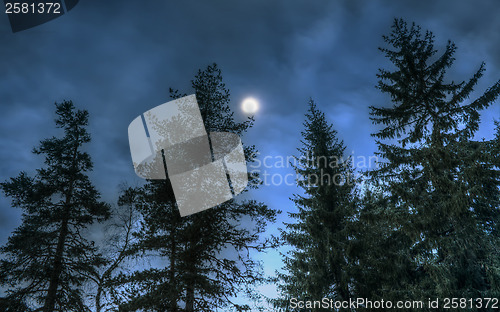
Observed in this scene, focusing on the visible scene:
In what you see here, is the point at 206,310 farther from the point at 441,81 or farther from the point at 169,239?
the point at 441,81

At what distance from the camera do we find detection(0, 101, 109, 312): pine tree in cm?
1202

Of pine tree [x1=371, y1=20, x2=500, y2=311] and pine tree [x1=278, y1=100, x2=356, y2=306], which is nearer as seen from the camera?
pine tree [x1=371, y1=20, x2=500, y2=311]

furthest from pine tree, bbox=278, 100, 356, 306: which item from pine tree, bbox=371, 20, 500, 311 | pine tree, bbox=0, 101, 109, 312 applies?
pine tree, bbox=0, 101, 109, 312

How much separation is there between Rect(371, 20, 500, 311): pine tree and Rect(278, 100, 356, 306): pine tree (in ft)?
10.7

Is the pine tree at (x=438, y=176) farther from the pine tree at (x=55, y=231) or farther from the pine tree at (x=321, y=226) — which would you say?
the pine tree at (x=55, y=231)

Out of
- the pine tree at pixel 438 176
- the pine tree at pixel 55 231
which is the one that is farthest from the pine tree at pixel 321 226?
the pine tree at pixel 55 231

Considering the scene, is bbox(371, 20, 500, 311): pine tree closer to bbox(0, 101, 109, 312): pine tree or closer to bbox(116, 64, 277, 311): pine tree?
bbox(116, 64, 277, 311): pine tree

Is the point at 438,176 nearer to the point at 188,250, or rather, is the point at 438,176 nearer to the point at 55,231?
the point at 188,250

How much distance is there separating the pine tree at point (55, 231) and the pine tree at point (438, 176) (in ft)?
43.2

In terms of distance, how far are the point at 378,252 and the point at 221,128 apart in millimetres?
8633

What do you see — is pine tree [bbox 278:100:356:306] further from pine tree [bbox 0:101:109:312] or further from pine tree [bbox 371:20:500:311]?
pine tree [bbox 0:101:109:312]

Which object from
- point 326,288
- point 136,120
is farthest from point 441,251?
point 136,120

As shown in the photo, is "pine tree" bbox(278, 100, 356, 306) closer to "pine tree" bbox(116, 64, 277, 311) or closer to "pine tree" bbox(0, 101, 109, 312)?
"pine tree" bbox(116, 64, 277, 311)

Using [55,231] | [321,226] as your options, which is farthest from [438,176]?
[55,231]
